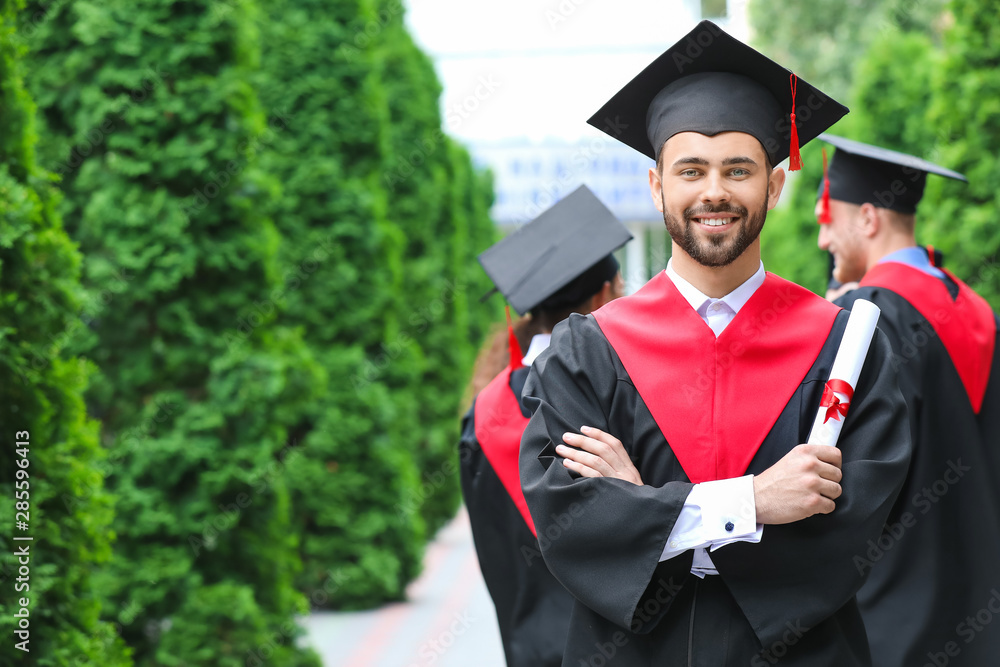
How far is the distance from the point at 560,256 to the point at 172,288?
202 centimetres

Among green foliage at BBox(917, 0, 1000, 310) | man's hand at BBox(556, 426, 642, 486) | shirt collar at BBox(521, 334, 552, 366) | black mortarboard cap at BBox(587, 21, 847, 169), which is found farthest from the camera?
green foliage at BBox(917, 0, 1000, 310)

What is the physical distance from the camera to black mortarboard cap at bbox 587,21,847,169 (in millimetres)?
2191

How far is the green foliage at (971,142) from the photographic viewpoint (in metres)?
5.73

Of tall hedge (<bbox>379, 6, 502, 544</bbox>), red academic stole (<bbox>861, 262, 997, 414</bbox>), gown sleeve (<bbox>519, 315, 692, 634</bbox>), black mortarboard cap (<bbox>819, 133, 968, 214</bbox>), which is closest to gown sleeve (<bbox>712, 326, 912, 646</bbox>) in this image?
gown sleeve (<bbox>519, 315, 692, 634</bbox>)

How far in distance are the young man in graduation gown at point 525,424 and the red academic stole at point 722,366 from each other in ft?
3.32

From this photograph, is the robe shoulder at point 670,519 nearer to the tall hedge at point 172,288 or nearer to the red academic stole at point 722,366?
the red academic stole at point 722,366

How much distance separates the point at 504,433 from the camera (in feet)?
10.5

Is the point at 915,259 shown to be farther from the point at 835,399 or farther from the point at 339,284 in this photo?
the point at 339,284

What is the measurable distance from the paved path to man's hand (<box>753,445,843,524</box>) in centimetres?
429

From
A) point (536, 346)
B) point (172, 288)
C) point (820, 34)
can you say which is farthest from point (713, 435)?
point (820, 34)

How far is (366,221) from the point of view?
24.8 feet

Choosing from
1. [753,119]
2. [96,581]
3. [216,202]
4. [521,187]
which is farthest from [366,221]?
[521,187]

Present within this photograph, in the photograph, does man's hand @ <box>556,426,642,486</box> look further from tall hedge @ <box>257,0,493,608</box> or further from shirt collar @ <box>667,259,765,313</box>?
tall hedge @ <box>257,0,493,608</box>

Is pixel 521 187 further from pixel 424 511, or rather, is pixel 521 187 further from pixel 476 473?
pixel 476 473
